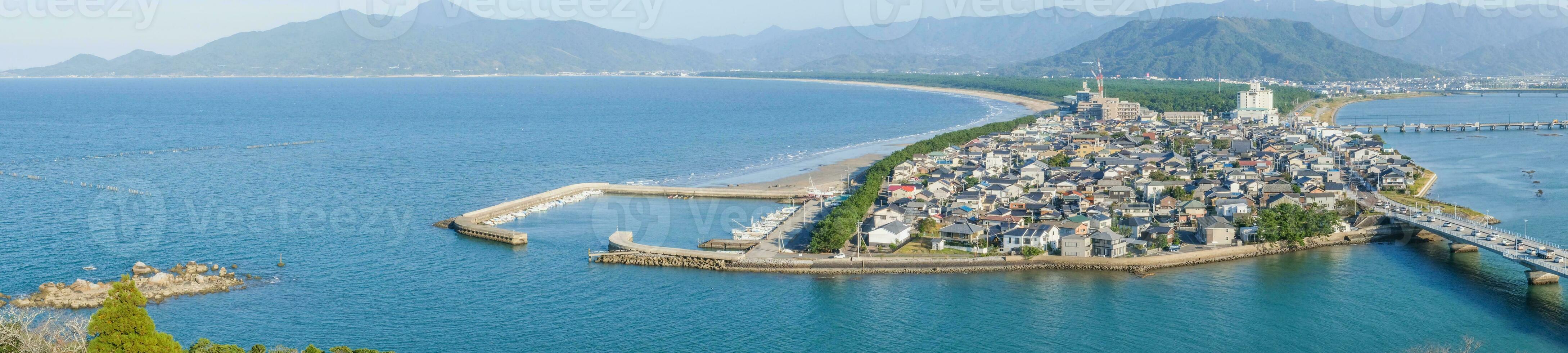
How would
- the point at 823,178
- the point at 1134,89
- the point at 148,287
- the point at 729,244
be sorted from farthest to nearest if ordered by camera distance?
the point at 1134,89 → the point at 823,178 → the point at 729,244 → the point at 148,287

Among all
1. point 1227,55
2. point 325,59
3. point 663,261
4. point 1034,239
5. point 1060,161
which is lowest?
point 663,261

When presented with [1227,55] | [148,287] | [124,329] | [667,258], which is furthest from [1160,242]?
[1227,55]

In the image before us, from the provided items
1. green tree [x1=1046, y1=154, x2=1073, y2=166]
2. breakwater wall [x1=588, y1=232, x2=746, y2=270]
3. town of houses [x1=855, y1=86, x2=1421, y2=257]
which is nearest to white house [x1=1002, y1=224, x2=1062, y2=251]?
town of houses [x1=855, y1=86, x2=1421, y2=257]

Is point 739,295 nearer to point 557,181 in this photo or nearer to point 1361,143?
point 557,181

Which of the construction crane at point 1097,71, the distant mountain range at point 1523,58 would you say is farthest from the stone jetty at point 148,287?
the distant mountain range at point 1523,58

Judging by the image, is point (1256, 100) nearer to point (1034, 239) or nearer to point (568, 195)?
point (568, 195)

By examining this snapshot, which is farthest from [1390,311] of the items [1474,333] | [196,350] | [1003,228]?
[196,350]
